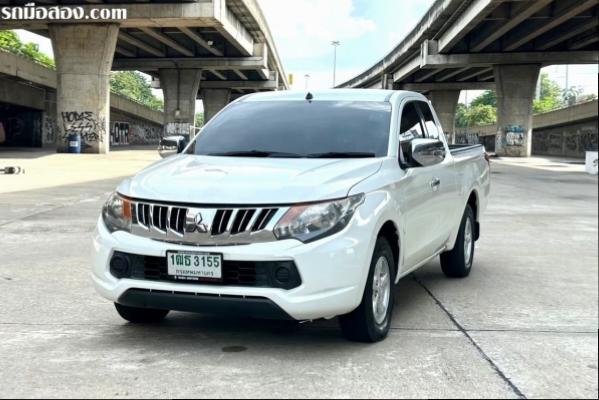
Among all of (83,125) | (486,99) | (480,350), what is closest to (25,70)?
(83,125)

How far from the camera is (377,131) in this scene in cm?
524

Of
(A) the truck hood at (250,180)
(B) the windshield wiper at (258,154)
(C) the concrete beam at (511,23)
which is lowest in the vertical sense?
(A) the truck hood at (250,180)

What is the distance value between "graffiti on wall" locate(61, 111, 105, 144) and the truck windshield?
2942 centimetres

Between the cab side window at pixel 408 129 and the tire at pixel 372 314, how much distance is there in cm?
88

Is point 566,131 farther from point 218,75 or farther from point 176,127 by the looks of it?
point 176,127

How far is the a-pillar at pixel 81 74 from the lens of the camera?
1307 inches

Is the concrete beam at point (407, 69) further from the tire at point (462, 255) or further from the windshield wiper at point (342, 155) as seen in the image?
the windshield wiper at point (342, 155)

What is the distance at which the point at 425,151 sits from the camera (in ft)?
16.3

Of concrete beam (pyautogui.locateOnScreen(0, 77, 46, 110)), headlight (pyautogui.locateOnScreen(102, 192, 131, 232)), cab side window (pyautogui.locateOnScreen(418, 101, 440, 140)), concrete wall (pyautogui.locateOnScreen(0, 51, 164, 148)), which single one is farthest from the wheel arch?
concrete beam (pyautogui.locateOnScreen(0, 77, 46, 110))

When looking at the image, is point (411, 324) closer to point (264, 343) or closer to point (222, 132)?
point (264, 343)

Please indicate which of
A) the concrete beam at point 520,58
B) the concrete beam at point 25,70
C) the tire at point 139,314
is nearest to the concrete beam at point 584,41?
the concrete beam at point 520,58

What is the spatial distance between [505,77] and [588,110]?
8395 millimetres

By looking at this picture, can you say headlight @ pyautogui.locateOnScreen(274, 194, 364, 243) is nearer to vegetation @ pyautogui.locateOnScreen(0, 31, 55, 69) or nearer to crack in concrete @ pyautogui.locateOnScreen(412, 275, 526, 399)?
crack in concrete @ pyautogui.locateOnScreen(412, 275, 526, 399)

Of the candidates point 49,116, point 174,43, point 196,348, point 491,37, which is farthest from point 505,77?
point 196,348
